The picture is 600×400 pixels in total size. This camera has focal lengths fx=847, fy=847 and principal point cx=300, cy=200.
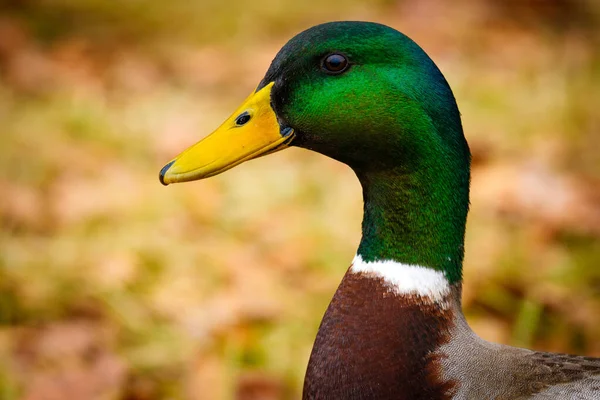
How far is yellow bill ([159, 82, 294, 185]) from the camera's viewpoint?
4.89 ft

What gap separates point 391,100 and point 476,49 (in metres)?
3.24

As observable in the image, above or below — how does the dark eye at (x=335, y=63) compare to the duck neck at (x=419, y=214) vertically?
above

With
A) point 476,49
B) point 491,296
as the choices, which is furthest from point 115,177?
point 476,49

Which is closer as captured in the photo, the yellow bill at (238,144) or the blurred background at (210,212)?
the yellow bill at (238,144)

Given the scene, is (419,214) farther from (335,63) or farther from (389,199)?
(335,63)

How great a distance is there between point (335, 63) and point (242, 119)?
20cm

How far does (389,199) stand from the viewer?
1496 millimetres

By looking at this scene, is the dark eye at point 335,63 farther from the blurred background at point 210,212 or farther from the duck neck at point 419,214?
the blurred background at point 210,212

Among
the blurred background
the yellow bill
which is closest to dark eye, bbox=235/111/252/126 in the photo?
the yellow bill

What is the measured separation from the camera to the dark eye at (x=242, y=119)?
152 cm

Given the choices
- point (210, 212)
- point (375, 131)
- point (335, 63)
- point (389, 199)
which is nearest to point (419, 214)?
point (389, 199)

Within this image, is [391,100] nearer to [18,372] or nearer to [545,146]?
[18,372]

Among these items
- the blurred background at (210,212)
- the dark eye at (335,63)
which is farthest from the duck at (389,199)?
the blurred background at (210,212)

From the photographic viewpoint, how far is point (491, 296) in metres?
2.55
